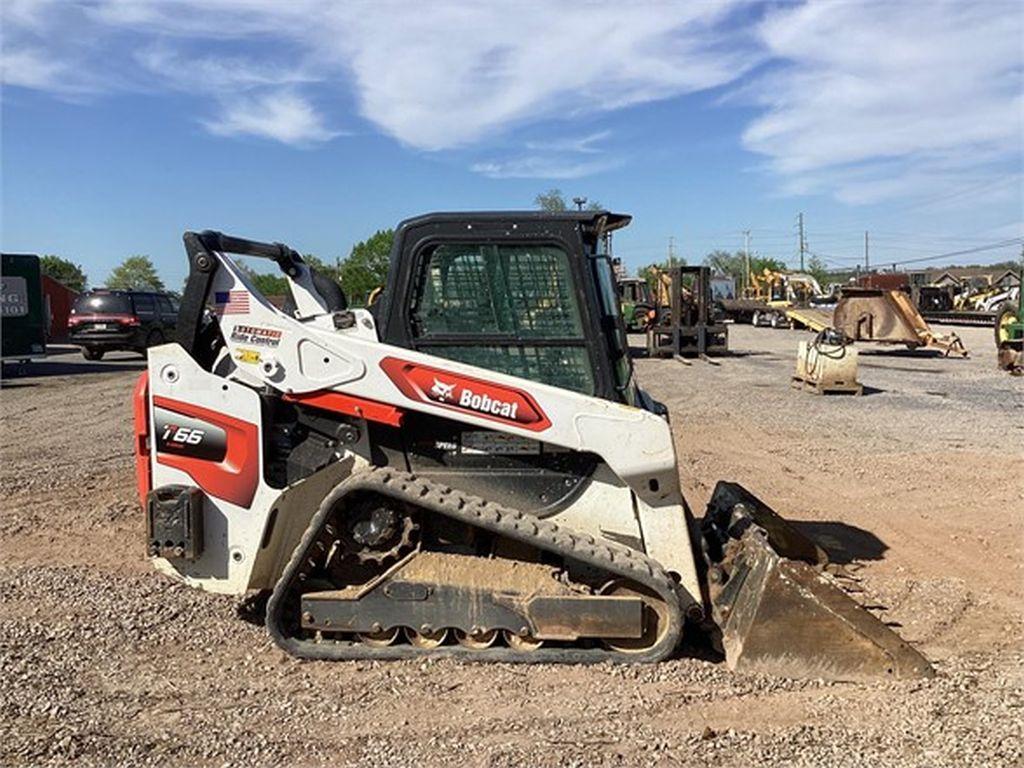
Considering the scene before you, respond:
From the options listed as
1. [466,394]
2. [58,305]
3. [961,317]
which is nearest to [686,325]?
[466,394]

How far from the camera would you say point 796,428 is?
433 inches

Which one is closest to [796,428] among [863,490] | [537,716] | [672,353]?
[863,490]

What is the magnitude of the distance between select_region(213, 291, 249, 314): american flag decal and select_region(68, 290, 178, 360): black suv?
17.7m

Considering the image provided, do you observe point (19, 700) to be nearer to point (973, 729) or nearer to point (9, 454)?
point (973, 729)

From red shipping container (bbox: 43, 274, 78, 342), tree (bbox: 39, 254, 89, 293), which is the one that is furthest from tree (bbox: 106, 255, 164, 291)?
red shipping container (bbox: 43, 274, 78, 342)

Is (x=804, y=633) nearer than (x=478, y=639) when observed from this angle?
Yes

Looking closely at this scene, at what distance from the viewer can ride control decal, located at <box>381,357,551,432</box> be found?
420 cm

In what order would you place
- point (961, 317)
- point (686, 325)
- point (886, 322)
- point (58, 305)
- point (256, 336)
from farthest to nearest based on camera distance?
point (58, 305)
point (961, 317)
point (886, 322)
point (686, 325)
point (256, 336)

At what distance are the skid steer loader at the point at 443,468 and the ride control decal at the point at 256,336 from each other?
0.01 m

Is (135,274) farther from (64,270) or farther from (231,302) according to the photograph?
(231,302)

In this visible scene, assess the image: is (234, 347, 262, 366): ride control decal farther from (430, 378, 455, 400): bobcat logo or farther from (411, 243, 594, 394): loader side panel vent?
(430, 378, 455, 400): bobcat logo

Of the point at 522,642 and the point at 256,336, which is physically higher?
the point at 256,336

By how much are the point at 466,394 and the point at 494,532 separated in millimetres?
665

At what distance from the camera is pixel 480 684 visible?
394 centimetres
